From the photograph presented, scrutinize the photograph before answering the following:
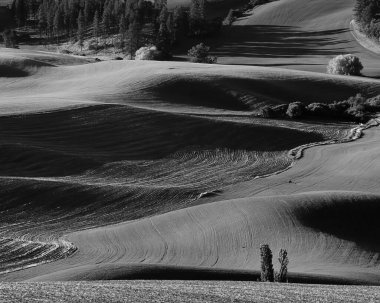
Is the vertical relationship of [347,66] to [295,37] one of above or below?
below

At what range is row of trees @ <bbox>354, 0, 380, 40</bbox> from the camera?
127875 millimetres

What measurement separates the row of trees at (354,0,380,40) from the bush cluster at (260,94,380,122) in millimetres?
64186

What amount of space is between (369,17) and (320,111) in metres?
75.8

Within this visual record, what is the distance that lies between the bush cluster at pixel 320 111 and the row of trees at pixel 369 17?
6419 cm

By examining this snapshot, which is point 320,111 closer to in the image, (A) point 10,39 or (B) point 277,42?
(B) point 277,42

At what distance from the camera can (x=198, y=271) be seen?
74.7ft

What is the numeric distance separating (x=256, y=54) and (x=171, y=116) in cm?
7188

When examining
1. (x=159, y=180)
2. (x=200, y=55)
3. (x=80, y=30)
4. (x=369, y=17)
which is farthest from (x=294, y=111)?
(x=80, y=30)

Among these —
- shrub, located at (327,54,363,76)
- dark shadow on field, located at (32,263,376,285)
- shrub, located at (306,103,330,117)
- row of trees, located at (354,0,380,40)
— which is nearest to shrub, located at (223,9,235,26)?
row of trees, located at (354,0,380,40)

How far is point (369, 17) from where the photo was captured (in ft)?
440

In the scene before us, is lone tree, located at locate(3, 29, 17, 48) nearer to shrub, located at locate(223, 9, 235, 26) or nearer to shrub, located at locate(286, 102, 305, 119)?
shrub, located at locate(223, 9, 235, 26)

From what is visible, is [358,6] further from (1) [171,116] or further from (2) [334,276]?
(2) [334,276]

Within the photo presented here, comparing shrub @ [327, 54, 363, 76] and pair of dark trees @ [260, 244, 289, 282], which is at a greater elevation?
shrub @ [327, 54, 363, 76]

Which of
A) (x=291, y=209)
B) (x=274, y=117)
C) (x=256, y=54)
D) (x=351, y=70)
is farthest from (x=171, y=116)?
(x=256, y=54)
